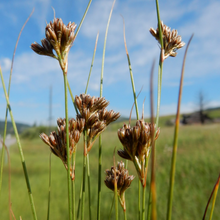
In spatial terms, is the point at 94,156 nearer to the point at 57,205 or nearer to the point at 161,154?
the point at 161,154

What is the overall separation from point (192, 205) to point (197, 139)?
117 inches

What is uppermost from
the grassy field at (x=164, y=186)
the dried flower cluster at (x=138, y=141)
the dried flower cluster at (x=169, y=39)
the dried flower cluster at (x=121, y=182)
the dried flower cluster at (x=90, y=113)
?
the dried flower cluster at (x=169, y=39)

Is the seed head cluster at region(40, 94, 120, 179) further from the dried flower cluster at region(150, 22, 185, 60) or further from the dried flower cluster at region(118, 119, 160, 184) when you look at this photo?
the dried flower cluster at region(150, 22, 185, 60)

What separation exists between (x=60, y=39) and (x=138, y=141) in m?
0.27

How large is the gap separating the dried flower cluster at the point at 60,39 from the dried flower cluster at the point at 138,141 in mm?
183

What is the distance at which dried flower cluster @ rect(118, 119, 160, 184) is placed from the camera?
392mm

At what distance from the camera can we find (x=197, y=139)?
5.41 metres

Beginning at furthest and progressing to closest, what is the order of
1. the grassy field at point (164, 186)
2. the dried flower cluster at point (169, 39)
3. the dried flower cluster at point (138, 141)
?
the grassy field at point (164, 186) → the dried flower cluster at point (169, 39) → the dried flower cluster at point (138, 141)

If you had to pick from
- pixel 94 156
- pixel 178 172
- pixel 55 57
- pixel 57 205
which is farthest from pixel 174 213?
pixel 94 156

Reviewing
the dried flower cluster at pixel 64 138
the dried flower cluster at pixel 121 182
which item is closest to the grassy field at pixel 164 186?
the dried flower cluster at pixel 121 182

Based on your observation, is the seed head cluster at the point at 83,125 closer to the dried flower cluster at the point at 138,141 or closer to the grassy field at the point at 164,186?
the dried flower cluster at the point at 138,141

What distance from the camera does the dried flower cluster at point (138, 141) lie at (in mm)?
392

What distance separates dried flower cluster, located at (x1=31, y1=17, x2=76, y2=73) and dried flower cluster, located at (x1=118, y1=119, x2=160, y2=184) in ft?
0.60

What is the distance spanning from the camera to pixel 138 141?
0.40m
